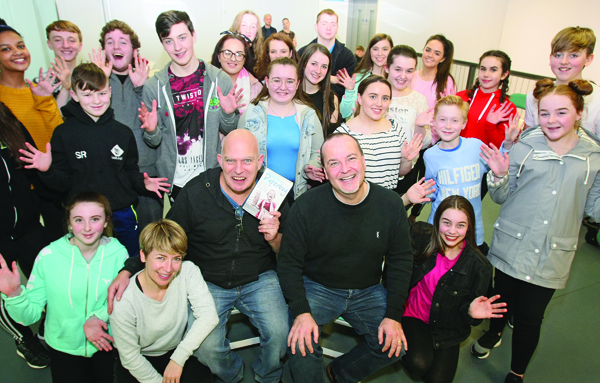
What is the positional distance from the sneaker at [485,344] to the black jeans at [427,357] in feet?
1.50

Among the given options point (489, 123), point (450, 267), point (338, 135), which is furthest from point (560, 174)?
point (338, 135)

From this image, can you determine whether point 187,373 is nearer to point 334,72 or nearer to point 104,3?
point 334,72

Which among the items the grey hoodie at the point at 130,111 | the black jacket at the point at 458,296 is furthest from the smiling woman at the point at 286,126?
the black jacket at the point at 458,296

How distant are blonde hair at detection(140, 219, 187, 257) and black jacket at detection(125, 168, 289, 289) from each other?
0.24m

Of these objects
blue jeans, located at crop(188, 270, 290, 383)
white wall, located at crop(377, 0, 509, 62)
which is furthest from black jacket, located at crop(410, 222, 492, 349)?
white wall, located at crop(377, 0, 509, 62)

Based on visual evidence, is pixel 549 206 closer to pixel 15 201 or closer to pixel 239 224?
pixel 239 224

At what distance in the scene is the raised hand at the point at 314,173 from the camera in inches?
108

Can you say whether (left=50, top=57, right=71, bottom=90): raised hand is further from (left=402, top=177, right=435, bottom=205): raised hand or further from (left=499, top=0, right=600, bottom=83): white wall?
(left=499, top=0, right=600, bottom=83): white wall

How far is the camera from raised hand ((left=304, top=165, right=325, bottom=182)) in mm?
2752

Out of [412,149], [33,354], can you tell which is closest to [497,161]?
[412,149]

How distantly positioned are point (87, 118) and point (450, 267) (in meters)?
2.58

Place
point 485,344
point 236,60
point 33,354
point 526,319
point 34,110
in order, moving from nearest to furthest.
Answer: point 526,319, point 33,354, point 485,344, point 34,110, point 236,60

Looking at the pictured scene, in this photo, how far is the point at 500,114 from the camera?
3.08 m

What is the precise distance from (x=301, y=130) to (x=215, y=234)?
1109 mm
